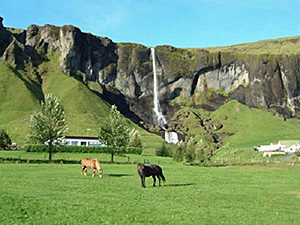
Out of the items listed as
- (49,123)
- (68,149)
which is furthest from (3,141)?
(49,123)

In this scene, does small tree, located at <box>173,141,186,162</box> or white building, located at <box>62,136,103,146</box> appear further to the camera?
white building, located at <box>62,136,103,146</box>

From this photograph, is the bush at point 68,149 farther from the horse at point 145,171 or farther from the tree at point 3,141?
the horse at point 145,171

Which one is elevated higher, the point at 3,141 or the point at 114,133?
the point at 3,141

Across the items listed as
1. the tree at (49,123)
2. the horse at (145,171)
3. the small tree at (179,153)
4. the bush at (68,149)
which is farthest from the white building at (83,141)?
the horse at (145,171)

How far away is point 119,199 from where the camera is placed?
2281 centimetres

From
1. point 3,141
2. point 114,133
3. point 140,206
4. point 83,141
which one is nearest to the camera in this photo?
point 140,206

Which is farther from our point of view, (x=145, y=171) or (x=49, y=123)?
(x=49, y=123)

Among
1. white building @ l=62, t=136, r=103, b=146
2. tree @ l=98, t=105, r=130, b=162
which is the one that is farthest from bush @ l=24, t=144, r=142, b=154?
white building @ l=62, t=136, r=103, b=146

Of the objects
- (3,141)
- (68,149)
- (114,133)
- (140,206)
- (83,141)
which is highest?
(3,141)

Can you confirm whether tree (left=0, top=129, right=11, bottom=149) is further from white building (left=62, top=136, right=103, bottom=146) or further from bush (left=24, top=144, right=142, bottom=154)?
bush (left=24, top=144, right=142, bottom=154)

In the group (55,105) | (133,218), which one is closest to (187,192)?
(133,218)

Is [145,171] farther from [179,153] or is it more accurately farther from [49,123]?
[179,153]

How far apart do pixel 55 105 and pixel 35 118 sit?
4.40m

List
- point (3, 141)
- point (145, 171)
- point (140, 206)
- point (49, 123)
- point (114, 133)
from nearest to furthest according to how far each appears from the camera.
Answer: point (140, 206) < point (145, 171) < point (49, 123) < point (114, 133) < point (3, 141)
